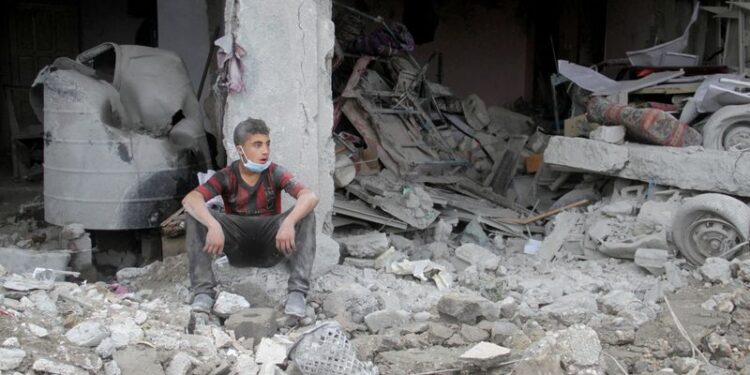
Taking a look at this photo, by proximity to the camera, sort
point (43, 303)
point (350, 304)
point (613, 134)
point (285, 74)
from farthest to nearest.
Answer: point (613, 134), point (285, 74), point (350, 304), point (43, 303)

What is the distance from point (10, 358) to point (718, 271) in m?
4.77

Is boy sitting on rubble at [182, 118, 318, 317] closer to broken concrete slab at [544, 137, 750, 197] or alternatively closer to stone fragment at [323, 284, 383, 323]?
stone fragment at [323, 284, 383, 323]

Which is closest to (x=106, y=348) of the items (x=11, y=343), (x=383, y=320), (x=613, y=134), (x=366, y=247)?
(x=11, y=343)

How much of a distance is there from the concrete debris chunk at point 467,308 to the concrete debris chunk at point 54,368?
2294 millimetres

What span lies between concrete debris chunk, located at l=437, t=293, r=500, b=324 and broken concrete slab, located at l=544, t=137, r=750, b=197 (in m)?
2.94

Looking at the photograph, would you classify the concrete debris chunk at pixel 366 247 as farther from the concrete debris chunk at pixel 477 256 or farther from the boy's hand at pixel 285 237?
the boy's hand at pixel 285 237

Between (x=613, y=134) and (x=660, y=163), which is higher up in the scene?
(x=613, y=134)

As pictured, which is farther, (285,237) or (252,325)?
(285,237)

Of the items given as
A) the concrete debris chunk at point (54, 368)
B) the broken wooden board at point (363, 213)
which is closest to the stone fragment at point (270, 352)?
the concrete debris chunk at point (54, 368)

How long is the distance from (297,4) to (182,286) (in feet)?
7.18

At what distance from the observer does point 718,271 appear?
6012 mm

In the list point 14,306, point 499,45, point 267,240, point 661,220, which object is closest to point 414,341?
point 267,240

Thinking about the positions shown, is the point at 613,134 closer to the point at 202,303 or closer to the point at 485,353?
the point at 485,353

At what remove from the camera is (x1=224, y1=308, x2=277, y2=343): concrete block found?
192 inches
